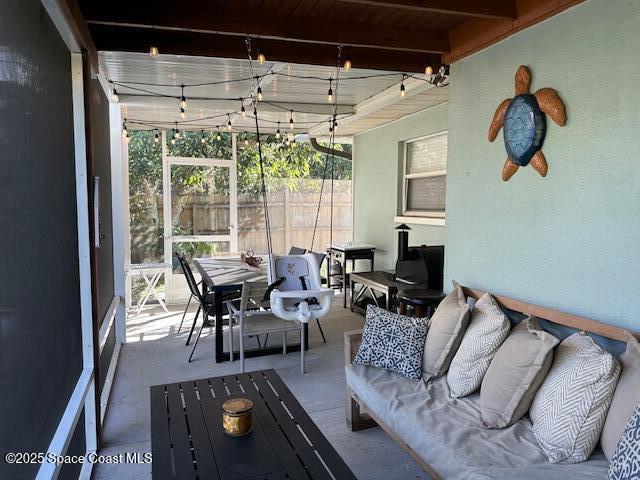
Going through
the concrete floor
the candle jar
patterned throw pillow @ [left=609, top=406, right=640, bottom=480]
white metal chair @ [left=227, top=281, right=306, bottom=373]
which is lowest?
A: the concrete floor

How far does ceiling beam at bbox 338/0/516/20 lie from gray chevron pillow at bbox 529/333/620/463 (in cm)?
177

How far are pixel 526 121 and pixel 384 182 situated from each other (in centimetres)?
360

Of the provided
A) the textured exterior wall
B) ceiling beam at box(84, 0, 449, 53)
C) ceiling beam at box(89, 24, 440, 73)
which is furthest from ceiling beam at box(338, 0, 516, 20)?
ceiling beam at box(89, 24, 440, 73)

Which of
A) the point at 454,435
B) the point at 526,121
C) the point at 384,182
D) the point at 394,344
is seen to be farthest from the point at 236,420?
the point at 384,182

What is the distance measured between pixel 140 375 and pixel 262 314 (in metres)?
1.09

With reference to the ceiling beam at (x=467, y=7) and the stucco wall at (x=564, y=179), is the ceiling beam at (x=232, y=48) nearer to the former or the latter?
the stucco wall at (x=564, y=179)

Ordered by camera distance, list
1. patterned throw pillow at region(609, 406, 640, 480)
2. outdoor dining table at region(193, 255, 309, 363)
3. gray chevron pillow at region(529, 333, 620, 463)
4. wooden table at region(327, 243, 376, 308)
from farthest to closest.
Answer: wooden table at region(327, 243, 376, 308) < outdoor dining table at region(193, 255, 309, 363) < gray chevron pillow at region(529, 333, 620, 463) < patterned throw pillow at region(609, 406, 640, 480)

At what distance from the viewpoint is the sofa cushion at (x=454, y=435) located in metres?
1.68

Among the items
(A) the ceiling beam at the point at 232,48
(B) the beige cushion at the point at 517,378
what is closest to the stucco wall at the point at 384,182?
(A) the ceiling beam at the point at 232,48

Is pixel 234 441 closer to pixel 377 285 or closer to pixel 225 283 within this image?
pixel 225 283

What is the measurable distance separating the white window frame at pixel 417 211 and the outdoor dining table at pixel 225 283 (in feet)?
5.87

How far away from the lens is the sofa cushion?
1.68 meters

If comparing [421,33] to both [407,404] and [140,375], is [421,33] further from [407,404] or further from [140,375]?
[140,375]

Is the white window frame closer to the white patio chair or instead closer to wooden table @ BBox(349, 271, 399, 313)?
wooden table @ BBox(349, 271, 399, 313)
